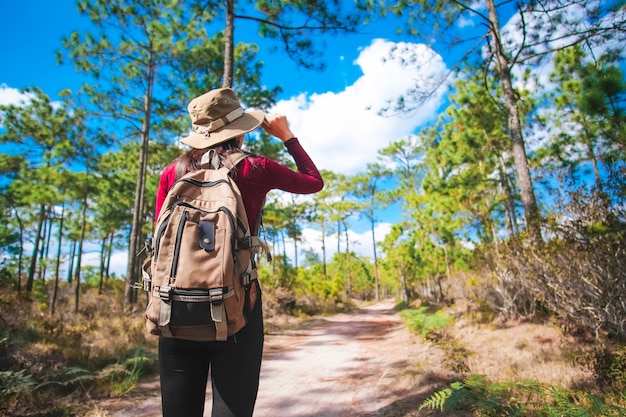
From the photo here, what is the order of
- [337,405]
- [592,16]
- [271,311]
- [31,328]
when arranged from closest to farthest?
[337,405]
[31,328]
[592,16]
[271,311]

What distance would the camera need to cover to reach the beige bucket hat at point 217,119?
1462 mm

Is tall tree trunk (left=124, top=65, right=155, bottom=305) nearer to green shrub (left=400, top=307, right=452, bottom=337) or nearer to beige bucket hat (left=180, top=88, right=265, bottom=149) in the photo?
green shrub (left=400, top=307, right=452, bottom=337)

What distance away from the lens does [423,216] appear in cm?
1470

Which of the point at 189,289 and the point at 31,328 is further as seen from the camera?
the point at 31,328

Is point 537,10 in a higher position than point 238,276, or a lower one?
higher

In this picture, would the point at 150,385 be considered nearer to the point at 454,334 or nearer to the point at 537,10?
the point at 454,334

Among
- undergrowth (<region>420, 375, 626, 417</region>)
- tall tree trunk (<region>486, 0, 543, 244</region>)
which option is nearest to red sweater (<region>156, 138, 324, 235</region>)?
undergrowth (<region>420, 375, 626, 417</region>)

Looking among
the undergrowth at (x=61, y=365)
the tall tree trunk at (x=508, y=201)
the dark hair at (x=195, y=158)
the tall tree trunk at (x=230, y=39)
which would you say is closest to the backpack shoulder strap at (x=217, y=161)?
the dark hair at (x=195, y=158)

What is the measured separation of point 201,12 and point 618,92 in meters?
6.58

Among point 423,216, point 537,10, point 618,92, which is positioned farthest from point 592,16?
point 423,216

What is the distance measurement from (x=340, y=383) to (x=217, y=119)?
12.2 ft

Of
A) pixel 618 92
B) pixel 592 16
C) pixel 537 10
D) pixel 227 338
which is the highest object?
pixel 537 10

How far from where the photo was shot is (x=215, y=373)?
1177 mm

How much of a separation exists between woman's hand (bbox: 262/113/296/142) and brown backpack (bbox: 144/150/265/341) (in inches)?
16.9
